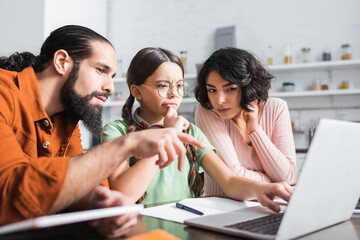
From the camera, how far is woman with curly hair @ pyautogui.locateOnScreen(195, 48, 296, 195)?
1641 mm

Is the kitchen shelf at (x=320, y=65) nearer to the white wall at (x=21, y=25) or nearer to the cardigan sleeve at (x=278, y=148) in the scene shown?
the cardigan sleeve at (x=278, y=148)

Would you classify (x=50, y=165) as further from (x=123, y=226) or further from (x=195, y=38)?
(x=195, y=38)

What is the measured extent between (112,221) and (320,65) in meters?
3.68

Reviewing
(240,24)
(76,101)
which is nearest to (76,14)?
(240,24)

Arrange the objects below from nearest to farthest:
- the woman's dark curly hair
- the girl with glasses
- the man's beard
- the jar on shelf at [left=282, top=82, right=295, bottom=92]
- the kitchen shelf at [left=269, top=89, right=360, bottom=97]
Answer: the man's beard
the girl with glasses
the woman's dark curly hair
the kitchen shelf at [left=269, top=89, right=360, bottom=97]
the jar on shelf at [left=282, top=82, right=295, bottom=92]

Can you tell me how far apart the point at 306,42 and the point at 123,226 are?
4.00 meters

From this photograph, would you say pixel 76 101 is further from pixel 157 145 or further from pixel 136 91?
pixel 157 145

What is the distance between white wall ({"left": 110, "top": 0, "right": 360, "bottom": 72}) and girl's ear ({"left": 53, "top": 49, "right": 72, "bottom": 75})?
132 inches

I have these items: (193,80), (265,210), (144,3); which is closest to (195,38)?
(193,80)

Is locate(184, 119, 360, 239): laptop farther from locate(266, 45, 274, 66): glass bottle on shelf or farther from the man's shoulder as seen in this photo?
locate(266, 45, 274, 66): glass bottle on shelf

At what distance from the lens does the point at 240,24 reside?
14.1 feet

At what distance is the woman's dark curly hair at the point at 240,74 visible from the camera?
68.9 inches

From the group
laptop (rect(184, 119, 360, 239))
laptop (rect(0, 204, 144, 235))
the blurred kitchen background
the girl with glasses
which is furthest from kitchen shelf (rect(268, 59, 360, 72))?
laptop (rect(0, 204, 144, 235))

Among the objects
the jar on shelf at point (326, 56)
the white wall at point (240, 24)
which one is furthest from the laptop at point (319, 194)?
the white wall at point (240, 24)
